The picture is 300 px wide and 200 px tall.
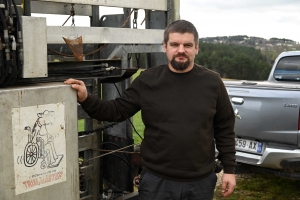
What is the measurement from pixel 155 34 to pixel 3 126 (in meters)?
1.98

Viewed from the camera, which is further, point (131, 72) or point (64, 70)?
point (131, 72)

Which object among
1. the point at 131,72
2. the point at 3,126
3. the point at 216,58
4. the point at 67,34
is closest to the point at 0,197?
the point at 3,126

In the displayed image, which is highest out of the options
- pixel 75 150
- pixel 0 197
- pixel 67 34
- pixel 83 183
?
pixel 67 34

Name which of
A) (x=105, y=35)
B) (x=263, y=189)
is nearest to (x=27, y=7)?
(x=105, y=35)

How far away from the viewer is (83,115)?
12.3 ft

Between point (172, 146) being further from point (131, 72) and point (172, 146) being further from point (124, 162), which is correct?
point (124, 162)

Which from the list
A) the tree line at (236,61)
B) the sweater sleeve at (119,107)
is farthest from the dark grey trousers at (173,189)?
the tree line at (236,61)

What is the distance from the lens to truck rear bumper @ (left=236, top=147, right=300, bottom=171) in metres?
5.48

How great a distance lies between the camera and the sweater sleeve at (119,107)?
3348 mm

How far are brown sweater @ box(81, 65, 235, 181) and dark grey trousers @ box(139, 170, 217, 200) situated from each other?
41 millimetres

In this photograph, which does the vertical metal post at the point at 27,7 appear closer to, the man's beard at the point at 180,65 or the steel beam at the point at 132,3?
the steel beam at the point at 132,3

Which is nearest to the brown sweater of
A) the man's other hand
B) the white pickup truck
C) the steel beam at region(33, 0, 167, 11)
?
the man's other hand

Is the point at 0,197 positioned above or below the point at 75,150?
below

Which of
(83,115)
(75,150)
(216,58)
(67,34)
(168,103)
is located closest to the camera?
(75,150)
